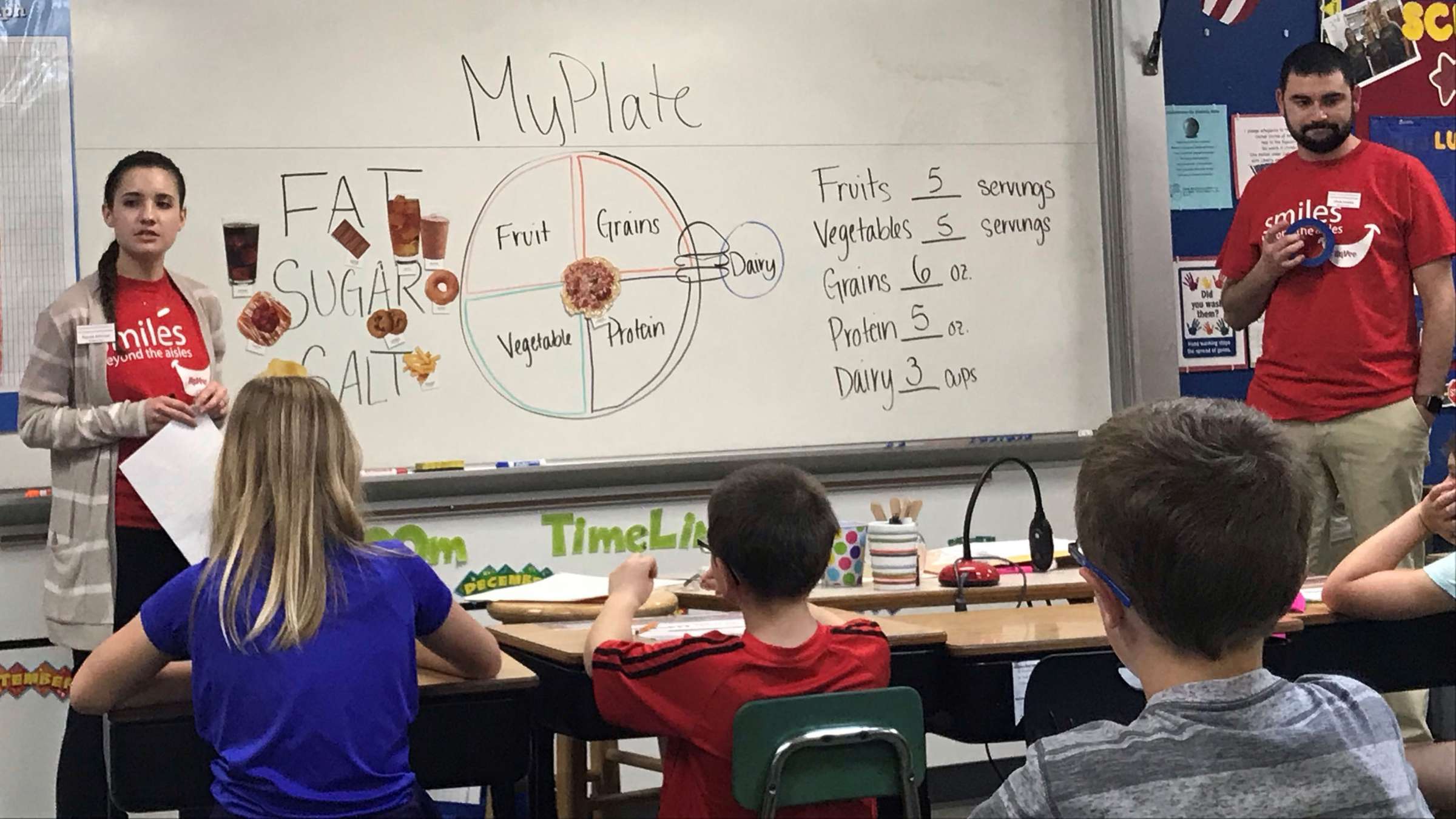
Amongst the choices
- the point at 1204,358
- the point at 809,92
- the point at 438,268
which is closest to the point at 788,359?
the point at 809,92

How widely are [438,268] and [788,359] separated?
1.05 meters

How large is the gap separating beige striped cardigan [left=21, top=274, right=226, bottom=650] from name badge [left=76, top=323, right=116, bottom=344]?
2 centimetres

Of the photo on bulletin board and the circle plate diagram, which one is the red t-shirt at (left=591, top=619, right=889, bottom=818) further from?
the photo on bulletin board

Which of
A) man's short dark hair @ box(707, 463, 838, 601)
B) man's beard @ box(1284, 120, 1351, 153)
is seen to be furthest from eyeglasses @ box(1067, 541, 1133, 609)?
man's beard @ box(1284, 120, 1351, 153)

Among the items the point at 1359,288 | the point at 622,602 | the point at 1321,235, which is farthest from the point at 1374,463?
the point at 622,602

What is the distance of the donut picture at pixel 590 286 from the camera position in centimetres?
394

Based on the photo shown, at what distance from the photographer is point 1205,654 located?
1.09 m

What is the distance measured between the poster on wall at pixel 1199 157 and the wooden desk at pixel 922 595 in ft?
6.55

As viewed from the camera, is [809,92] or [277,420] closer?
[277,420]

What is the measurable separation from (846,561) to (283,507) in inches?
55.5

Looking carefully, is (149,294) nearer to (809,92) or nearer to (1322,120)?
(809,92)

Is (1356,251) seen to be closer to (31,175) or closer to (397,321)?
(397,321)

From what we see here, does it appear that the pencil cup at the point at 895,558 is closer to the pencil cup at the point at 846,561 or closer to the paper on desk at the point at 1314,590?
the pencil cup at the point at 846,561

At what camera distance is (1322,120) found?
3.85m
